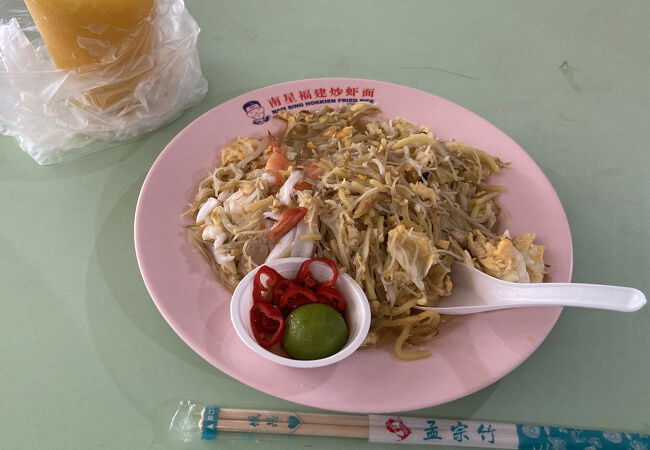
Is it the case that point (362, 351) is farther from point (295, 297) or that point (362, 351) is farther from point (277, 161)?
point (277, 161)

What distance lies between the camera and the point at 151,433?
1.71 metres

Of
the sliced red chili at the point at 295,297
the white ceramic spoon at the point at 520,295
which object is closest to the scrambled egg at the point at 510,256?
the white ceramic spoon at the point at 520,295

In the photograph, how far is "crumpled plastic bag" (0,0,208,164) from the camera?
90.7 inches

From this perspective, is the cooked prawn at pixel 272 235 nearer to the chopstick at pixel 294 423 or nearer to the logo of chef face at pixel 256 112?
the chopstick at pixel 294 423

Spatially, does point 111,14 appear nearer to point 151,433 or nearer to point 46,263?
point 46,263

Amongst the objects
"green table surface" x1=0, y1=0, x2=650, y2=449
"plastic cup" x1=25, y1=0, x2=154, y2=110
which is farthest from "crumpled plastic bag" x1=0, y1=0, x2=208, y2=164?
"green table surface" x1=0, y1=0, x2=650, y2=449

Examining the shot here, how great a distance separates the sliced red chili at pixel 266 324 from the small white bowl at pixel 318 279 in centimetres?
2

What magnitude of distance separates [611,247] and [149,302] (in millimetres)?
2232

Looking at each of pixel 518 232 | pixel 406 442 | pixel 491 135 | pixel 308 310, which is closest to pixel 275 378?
pixel 308 310

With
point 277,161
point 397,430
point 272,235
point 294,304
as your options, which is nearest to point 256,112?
point 277,161

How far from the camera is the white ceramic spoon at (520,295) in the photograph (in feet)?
4.63

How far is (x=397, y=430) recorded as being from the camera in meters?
1.68

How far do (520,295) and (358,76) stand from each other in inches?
77.0

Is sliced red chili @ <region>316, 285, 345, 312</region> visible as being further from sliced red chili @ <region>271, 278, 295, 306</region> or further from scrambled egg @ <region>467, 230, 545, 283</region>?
scrambled egg @ <region>467, 230, 545, 283</region>
